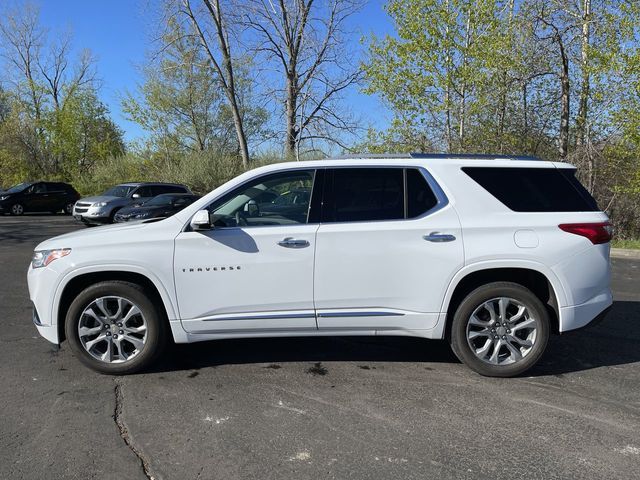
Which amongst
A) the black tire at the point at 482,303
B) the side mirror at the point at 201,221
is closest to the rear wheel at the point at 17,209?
the side mirror at the point at 201,221

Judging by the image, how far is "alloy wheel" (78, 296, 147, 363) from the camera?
4125mm

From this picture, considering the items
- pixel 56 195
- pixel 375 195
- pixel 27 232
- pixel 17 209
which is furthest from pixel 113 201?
pixel 375 195

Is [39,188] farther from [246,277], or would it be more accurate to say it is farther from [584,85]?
[246,277]

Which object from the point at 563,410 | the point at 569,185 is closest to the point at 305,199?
the point at 569,185

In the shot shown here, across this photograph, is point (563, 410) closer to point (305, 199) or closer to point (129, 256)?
point (305, 199)

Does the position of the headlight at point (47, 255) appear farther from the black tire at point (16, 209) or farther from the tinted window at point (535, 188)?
the black tire at point (16, 209)

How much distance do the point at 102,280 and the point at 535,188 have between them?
368cm

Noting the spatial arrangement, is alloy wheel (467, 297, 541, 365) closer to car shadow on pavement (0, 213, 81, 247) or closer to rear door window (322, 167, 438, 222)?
rear door window (322, 167, 438, 222)

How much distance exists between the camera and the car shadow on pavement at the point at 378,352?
4547 millimetres

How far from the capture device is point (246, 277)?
4.02 meters

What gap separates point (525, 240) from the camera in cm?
406

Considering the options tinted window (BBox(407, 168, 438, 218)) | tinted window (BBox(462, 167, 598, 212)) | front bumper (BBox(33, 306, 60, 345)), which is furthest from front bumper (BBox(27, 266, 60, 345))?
tinted window (BBox(462, 167, 598, 212))

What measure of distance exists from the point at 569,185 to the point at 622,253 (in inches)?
364

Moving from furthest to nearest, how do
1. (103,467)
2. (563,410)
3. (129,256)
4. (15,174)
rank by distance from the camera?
(15,174) → (129,256) → (563,410) → (103,467)
